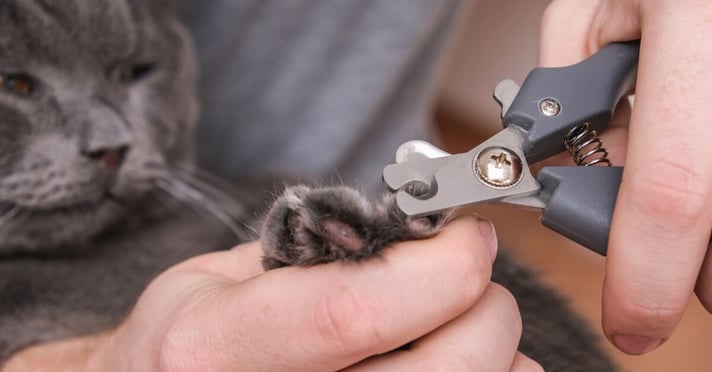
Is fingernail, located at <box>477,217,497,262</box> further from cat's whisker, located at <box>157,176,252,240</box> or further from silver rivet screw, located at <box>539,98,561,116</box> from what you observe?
cat's whisker, located at <box>157,176,252,240</box>

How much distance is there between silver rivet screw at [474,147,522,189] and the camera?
0.53 metres

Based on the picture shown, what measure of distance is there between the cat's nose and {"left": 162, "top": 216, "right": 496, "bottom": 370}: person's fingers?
0.44 m

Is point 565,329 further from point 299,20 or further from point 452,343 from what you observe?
point 299,20

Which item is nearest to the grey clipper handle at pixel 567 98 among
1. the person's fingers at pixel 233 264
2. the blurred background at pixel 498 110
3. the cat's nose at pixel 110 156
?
the person's fingers at pixel 233 264

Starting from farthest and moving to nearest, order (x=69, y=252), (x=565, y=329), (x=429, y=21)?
(x=429, y=21) → (x=69, y=252) → (x=565, y=329)

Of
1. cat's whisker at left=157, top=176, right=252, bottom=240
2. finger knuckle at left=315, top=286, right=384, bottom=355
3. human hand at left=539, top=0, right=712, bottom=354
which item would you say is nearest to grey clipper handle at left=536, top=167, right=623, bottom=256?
human hand at left=539, top=0, right=712, bottom=354

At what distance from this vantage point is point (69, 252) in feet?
3.01

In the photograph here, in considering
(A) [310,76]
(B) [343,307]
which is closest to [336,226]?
(B) [343,307]

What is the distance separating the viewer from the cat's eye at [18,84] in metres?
0.85

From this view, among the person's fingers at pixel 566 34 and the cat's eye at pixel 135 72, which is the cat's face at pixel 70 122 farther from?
the person's fingers at pixel 566 34

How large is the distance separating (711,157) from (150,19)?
801 mm

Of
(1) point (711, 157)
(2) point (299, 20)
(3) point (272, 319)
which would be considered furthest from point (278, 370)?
(2) point (299, 20)

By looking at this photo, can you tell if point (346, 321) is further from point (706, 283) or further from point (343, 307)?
point (706, 283)

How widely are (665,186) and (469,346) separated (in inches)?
7.0
